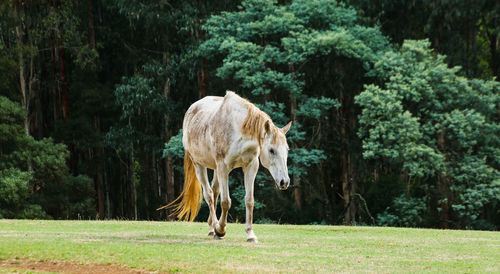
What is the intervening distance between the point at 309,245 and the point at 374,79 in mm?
20811

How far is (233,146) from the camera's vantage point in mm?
11688

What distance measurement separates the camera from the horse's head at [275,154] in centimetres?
1100

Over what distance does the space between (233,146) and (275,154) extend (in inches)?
34.1

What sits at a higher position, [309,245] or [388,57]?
[388,57]

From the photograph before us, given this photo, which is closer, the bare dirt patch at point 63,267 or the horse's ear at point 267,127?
the bare dirt patch at point 63,267

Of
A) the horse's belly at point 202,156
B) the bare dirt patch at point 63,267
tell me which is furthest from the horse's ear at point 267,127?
the bare dirt patch at point 63,267

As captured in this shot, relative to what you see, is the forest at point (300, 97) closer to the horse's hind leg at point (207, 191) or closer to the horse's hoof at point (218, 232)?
the horse's hind leg at point (207, 191)

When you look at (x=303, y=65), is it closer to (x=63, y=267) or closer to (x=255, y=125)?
(x=255, y=125)

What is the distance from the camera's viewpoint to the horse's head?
11.0m

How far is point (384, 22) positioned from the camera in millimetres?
33969

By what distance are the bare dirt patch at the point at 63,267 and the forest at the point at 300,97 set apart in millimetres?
19445

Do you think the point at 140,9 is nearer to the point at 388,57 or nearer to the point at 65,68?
the point at 65,68

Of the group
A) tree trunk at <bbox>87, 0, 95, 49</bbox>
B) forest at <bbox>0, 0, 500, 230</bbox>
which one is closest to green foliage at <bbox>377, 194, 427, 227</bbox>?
forest at <bbox>0, 0, 500, 230</bbox>

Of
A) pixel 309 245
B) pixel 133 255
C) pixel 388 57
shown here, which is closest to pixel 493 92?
pixel 388 57
